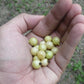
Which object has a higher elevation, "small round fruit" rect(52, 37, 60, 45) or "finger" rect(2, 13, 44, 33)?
"finger" rect(2, 13, 44, 33)

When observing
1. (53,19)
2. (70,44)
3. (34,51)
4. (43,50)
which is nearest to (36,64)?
(34,51)

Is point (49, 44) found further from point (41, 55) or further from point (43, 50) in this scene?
point (41, 55)

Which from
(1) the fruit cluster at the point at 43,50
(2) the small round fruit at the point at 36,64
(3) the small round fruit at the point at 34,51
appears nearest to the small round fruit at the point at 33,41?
(1) the fruit cluster at the point at 43,50

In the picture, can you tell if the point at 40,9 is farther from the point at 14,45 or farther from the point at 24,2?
the point at 14,45

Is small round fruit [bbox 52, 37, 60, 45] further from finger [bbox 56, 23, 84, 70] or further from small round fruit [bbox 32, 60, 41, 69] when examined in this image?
small round fruit [bbox 32, 60, 41, 69]

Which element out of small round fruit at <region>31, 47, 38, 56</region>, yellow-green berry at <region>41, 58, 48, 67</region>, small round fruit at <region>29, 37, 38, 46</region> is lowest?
yellow-green berry at <region>41, 58, 48, 67</region>

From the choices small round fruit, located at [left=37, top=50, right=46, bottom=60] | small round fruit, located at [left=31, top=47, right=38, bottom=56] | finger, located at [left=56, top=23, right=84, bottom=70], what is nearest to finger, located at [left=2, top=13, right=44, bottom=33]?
small round fruit, located at [left=31, top=47, right=38, bottom=56]

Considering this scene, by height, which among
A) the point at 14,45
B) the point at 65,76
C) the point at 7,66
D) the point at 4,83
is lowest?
the point at 65,76

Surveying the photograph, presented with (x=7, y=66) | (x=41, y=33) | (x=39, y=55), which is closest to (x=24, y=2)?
(x=41, y=33)

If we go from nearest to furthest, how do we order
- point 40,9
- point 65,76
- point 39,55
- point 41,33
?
point 39,55 → point 41,33 → point 65,76 → point 40,9
